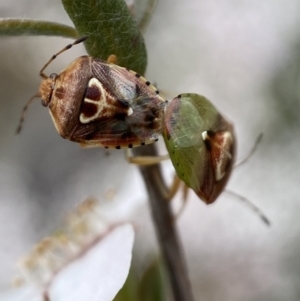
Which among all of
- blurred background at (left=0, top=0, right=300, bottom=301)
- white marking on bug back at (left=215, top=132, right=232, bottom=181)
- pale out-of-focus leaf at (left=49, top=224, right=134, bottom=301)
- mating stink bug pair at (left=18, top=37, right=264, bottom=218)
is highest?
mating stink bug pair at (left=18, top=37, right=264, bottom=218)

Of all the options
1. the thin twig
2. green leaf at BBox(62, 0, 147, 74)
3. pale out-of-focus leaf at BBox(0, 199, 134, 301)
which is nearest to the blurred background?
pale out-of-focus leaf at BBox(0, 199, 134, 301)

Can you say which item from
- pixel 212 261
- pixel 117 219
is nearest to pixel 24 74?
pixel 212 261

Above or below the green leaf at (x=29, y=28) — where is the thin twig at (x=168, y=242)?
below

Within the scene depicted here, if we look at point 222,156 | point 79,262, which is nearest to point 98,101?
point 222,156

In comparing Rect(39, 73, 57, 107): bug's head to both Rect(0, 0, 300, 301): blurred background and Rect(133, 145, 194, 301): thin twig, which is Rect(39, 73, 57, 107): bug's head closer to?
Rect(133, 145, 194, 301): thin twig

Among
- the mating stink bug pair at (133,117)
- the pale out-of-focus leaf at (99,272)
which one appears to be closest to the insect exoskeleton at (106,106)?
the mating stink bug pair at (133,117)

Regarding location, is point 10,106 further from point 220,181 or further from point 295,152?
point 220,181

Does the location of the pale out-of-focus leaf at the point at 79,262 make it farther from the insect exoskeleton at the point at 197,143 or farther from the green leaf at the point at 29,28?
the green leaf at the point at 29,28

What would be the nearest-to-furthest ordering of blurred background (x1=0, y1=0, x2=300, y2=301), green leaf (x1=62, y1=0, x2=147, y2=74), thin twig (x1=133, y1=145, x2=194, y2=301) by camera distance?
green leaf (x1=62, y1=0, x2=147, y2=74)
thin twig (x1=133, y1=145, x2=194, y2=301)
blurred background (x1=0, y1=0, x2=300, y2=301)

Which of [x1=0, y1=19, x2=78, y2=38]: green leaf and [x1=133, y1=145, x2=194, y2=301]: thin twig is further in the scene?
[x1=133, y1=145, x2=194, y2=301]: thin twig
